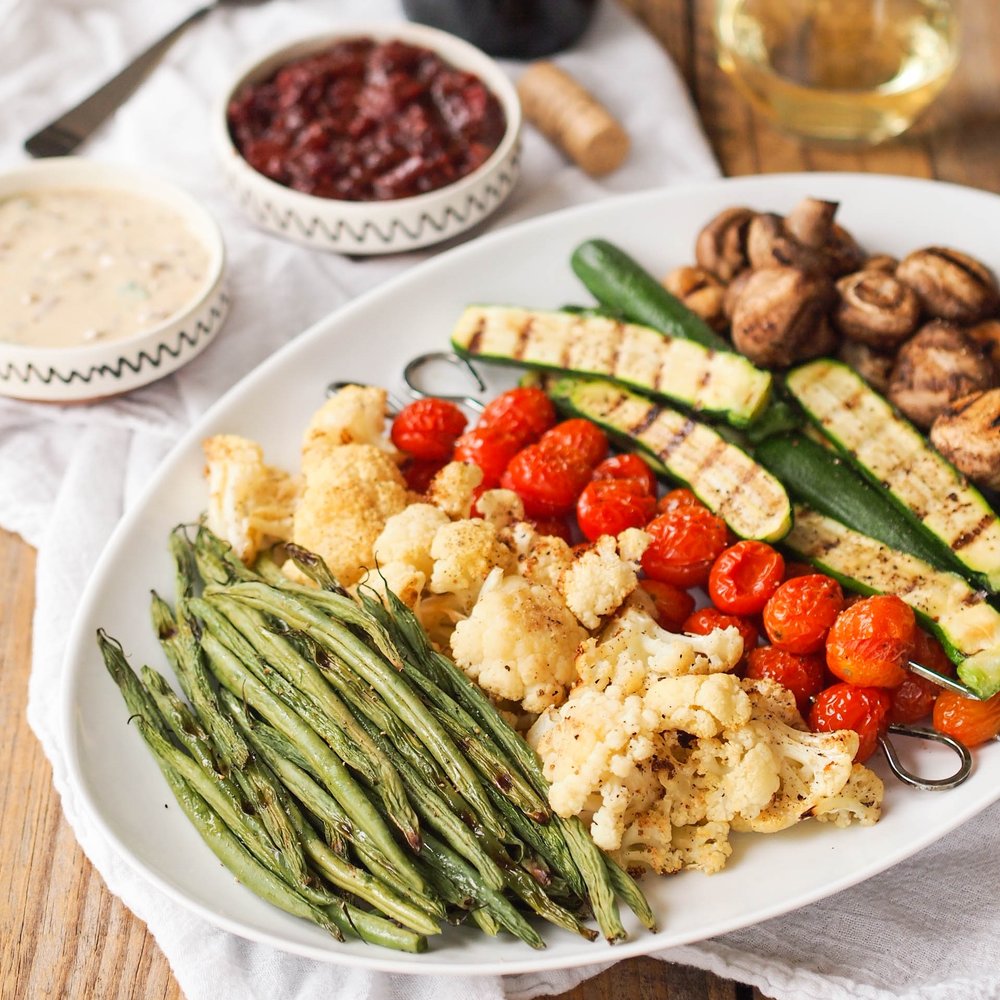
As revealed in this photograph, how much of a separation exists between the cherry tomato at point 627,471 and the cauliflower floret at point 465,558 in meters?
0.61

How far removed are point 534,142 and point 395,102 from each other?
0.74 meters

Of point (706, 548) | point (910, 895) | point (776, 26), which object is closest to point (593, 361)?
point (706, 548)

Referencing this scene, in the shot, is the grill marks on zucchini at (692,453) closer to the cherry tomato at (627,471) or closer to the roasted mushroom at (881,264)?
the cherry tomato at (627,471)

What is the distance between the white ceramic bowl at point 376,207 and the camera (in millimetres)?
4723

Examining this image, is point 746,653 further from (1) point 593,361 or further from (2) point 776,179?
(2) point 776,179

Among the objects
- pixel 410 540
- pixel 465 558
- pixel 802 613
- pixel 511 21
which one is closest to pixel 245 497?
pixel 410 540

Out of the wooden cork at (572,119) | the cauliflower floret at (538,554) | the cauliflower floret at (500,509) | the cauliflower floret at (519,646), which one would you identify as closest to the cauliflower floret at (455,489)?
the cauliflower floret at (500,509)

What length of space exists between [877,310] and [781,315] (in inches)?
13.6

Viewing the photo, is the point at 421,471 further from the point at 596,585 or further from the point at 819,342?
the point at 819,342

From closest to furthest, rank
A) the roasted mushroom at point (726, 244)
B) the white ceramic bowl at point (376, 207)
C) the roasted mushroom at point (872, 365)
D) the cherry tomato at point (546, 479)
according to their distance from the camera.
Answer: the cherry tomato at point (546, 479) < the roasted mushroom at point (872, 365) < the roasted mushroom at point (726, 244) < the white ceramic bowl at point (376, 207)

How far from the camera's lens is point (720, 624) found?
11.4 ft

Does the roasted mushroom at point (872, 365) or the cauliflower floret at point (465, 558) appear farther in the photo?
the roasted mushroom at point (872, 365)

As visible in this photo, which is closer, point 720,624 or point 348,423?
point 720,624

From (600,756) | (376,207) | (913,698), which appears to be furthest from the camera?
(376,207)
